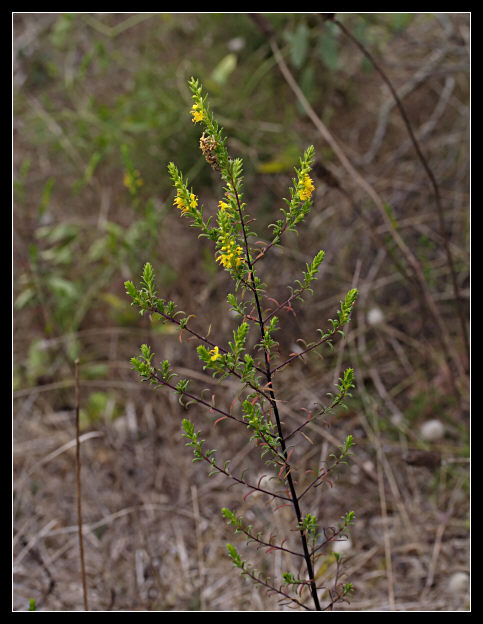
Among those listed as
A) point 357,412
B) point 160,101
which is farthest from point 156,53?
point 357,412

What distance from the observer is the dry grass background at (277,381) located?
4.77 ft

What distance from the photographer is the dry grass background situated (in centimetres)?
146

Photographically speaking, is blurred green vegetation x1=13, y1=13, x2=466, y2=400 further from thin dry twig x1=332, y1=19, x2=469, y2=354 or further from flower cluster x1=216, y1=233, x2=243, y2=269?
flower cluster x1=216, y1=233, x2=243, y2=269

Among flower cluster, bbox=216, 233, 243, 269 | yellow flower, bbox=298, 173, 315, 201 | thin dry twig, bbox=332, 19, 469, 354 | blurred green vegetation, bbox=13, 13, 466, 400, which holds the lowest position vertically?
flower cluster, bbox=216, 233, 243, 269

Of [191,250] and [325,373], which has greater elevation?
[191,250]

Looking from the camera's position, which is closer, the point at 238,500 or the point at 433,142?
the point at 238,500

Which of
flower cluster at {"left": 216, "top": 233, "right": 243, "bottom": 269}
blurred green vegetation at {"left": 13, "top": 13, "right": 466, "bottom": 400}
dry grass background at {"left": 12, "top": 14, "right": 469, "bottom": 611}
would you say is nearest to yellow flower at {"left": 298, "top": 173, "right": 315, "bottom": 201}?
flower cluster at {"left": 216, "top": 233, "right": 243, "bottom": 269}

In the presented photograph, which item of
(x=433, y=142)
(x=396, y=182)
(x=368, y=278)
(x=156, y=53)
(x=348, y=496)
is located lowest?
(x=348, y=496)

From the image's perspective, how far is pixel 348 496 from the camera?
1.64 m

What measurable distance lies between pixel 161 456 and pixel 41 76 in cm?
210

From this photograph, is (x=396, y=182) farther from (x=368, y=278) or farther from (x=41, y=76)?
(x=41, y=76)

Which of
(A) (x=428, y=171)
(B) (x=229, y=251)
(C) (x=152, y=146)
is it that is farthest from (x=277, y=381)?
(B) (x=229, y=251)

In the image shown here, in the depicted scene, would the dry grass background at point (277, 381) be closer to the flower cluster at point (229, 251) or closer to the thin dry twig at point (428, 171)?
the thin dry twig at point (428, 171)

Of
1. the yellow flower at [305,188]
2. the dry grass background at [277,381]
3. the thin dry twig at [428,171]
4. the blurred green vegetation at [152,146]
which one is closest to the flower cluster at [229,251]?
the yellow flower at [305,188]
